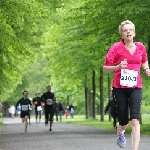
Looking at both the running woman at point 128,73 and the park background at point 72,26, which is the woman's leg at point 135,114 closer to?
the running woman at point 128,73

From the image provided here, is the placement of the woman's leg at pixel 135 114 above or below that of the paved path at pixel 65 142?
above

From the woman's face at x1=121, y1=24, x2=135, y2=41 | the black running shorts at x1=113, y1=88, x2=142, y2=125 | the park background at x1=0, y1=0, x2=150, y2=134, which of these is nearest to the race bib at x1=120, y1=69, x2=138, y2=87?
the black running shorts at x1=113, y1=88, x2=142, y2=125

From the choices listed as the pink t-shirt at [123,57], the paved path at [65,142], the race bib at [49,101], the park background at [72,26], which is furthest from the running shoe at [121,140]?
the race bib at [49,101]

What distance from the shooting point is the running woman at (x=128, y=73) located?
8.95m

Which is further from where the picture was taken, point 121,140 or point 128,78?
point 121,140

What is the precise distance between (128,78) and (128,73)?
8cm

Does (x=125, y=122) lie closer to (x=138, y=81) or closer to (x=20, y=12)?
(x=138, y=81)

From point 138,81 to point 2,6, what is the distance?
9927 millimetres

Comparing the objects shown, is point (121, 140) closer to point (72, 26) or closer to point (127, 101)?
point (127, 101)

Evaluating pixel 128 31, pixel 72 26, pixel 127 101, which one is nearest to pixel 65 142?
pixel 127 101

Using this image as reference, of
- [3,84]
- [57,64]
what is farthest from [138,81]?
[57,64]

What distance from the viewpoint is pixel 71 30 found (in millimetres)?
28016

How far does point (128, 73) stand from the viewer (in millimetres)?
8992

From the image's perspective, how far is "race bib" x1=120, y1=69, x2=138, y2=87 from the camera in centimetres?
898
